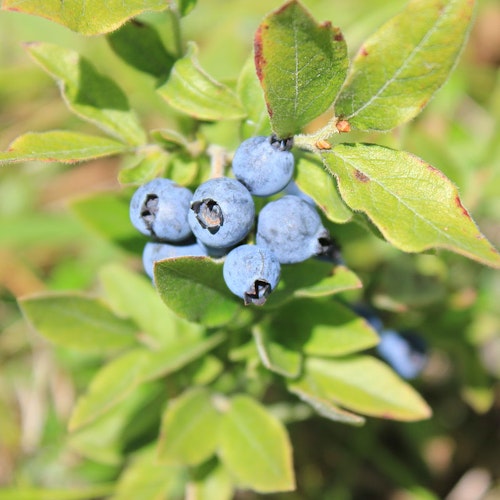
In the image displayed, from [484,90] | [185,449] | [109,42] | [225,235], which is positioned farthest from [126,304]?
[484,90]

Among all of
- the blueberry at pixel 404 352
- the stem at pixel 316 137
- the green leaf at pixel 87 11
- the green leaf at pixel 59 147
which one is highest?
the green leaf at pixel 87 11

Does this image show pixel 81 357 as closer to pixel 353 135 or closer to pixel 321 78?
pixel 353 135

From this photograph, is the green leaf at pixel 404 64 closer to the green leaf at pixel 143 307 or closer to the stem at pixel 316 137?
the stem at pixel 316 137

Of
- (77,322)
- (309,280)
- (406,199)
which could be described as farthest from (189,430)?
(406,199)

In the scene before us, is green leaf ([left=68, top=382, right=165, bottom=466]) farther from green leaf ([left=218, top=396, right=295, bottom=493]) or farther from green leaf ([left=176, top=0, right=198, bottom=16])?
green leaf ([left=176, top=0, right=198, bottom=16])

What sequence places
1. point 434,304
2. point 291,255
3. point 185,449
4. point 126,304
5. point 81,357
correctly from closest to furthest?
point 291,255
point 185,449
point 126,304
point 434,304
point 81,357

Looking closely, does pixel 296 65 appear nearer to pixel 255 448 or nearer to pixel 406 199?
pixel 406 199

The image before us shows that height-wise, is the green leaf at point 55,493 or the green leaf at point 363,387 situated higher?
the green leaf at point 363,387

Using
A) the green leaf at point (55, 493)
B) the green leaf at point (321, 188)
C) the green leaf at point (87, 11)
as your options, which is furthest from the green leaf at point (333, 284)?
the green leaf at point (55, 493)
